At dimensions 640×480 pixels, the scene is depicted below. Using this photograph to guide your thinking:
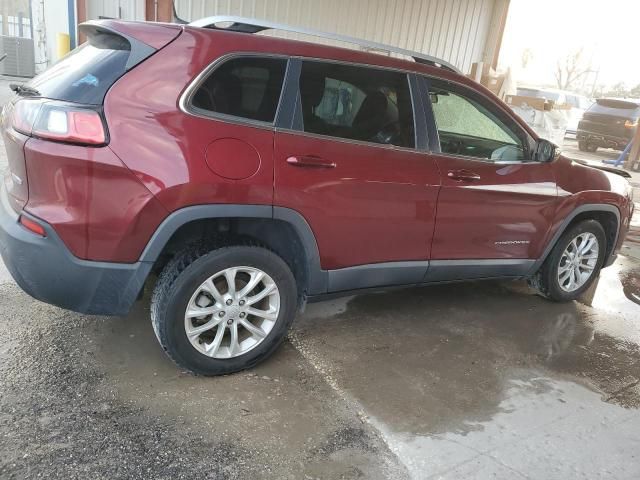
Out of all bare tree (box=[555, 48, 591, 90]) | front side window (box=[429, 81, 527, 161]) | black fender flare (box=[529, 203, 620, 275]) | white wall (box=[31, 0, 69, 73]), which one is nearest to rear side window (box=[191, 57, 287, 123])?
front side window (box=[429, 81, 527, 161])

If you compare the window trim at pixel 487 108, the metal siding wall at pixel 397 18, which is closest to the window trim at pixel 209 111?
the window trim at pixel 487 108

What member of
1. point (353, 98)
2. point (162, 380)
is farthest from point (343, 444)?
point (353, 98)

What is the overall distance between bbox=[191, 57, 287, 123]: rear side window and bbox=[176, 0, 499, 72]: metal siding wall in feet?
24.5

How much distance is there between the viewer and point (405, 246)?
3.33m

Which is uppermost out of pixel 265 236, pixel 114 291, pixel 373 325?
pixel 265 236

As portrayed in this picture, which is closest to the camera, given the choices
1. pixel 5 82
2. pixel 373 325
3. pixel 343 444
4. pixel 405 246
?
pixel 343 444

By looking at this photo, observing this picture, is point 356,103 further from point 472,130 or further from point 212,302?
point 212,302

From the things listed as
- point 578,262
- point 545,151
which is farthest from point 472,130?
point 578,262

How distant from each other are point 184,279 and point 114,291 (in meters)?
0.33

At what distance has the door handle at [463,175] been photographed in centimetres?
336

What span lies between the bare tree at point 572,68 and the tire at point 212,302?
69.2 metres

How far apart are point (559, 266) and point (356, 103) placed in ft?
7.65

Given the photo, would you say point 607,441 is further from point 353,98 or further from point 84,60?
point 84,60

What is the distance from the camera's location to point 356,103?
3100mm
